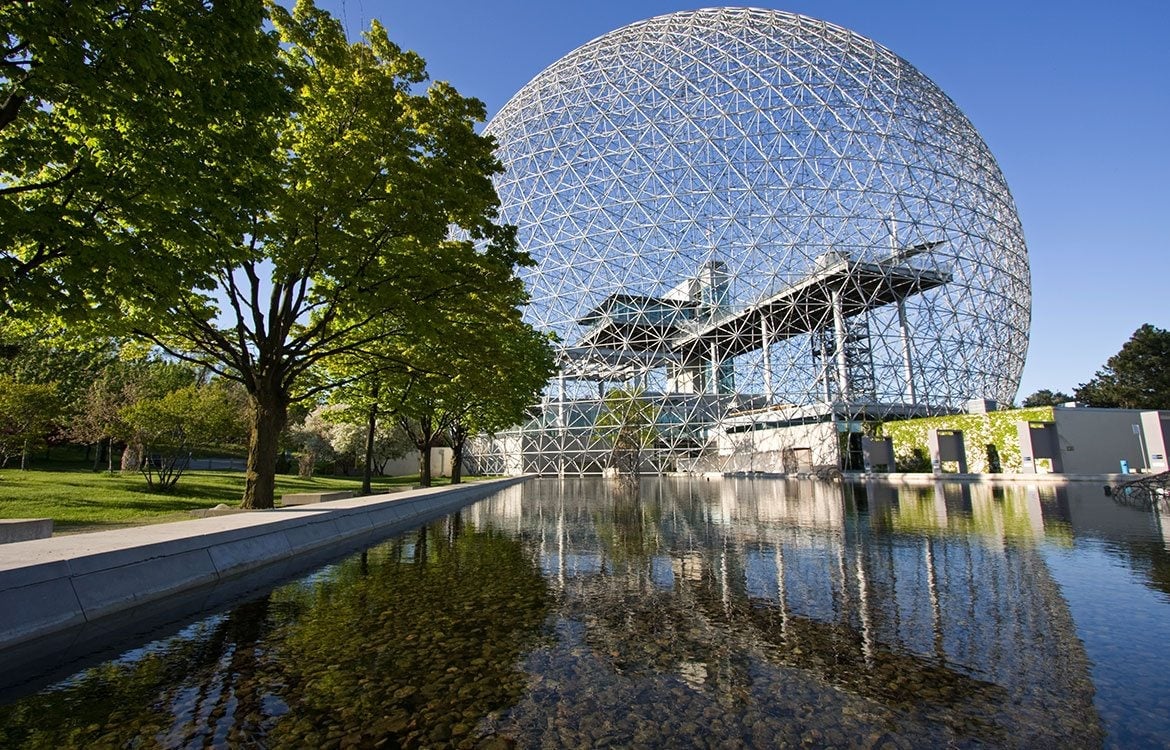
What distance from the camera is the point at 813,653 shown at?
13.1 feet

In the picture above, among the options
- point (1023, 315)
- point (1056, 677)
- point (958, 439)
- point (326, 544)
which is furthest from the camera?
point (1023, 315)

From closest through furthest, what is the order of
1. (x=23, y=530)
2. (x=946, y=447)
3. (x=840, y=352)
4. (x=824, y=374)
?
1. (x=23, y=530)
2. (x=946, y=447)
3. (x=840, y=352)
4. (x=824, y=374)

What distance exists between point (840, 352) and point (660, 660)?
41765 mm

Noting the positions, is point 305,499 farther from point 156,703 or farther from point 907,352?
point 907,352

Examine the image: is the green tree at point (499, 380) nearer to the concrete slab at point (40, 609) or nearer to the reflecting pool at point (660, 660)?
the reflecting pool at point (660, 660)

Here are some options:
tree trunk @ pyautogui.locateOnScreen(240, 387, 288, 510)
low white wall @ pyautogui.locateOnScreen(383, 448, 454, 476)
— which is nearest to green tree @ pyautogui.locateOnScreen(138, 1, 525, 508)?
tree trunk @ pyautogui.locateOnScreen(240, 387, 288, 510)

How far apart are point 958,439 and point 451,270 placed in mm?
35703

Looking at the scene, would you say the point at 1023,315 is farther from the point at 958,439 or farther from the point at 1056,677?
the point at 1056,677

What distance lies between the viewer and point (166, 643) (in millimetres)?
4297

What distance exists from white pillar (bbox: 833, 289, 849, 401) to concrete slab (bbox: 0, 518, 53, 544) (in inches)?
1697

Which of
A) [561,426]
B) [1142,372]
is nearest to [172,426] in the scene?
[561,426]

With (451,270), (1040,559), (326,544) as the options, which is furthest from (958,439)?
(326,544)

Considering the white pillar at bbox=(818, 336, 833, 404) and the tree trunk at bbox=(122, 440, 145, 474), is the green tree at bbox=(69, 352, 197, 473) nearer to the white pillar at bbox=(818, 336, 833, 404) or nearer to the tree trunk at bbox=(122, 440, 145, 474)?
the tree trunk at bbox=(122, 440, 145, 474)

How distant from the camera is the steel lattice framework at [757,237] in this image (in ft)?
138
